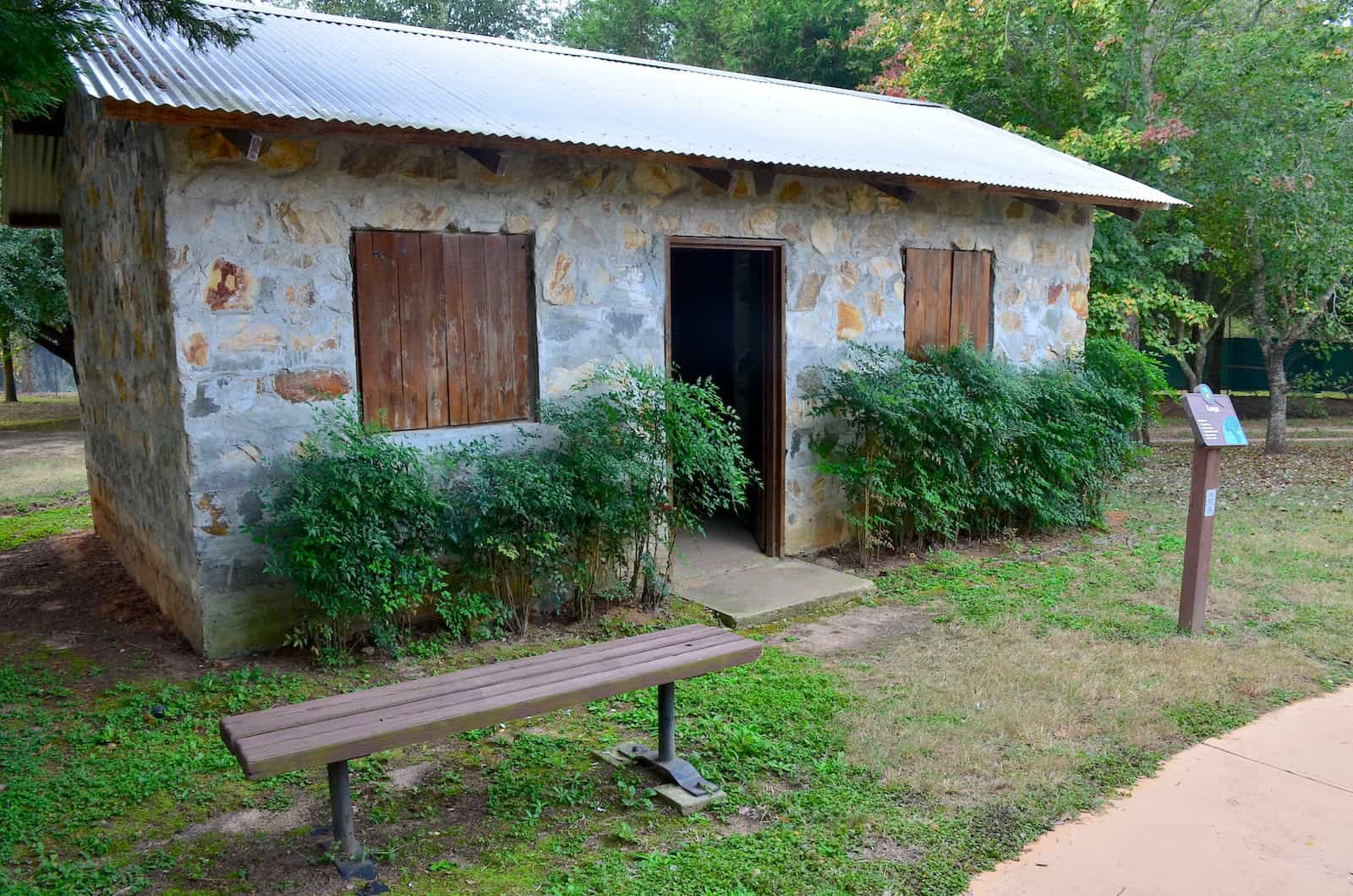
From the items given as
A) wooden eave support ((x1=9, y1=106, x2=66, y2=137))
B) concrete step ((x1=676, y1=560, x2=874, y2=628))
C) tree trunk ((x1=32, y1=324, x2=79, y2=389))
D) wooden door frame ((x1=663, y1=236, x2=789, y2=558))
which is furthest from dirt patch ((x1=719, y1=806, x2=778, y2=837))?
tree trunk ((x1=32, y1=324, x2=79, y2=389))

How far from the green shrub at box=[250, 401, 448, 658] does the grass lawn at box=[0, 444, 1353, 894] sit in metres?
0.32

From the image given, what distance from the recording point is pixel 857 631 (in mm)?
5883

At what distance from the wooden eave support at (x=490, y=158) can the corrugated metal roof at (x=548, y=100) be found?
186 mm

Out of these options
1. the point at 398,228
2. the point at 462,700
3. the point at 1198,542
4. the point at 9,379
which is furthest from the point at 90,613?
the point at 9,379

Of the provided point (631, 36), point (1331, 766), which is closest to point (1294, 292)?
point (1331, 766)

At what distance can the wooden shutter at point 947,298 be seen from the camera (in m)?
7.73

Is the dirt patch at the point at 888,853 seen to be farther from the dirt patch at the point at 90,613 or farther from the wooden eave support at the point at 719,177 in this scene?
the wooden eave support at the point at 719,177

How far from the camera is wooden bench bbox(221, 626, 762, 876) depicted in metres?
3.03

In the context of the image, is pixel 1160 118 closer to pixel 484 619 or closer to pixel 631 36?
pixel 484 619

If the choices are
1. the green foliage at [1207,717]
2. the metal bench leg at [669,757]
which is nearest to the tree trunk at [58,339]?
the metal bench leg at [669,757]

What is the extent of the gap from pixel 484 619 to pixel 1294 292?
11815mm

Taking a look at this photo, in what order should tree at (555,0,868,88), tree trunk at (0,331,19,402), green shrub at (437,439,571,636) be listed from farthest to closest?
tree trunk at (0,331,19,402) → tree at (555,0,868,88) → green shrub at (437,439,571,636)

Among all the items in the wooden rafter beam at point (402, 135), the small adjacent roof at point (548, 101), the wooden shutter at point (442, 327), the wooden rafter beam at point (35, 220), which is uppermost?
the small adjacent roof at point (548, 101)

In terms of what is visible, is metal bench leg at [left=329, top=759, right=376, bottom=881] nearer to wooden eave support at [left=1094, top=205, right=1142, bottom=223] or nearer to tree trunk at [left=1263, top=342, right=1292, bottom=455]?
wooden eave support at [left=1094, top=205, right=1142, bottom=223]
